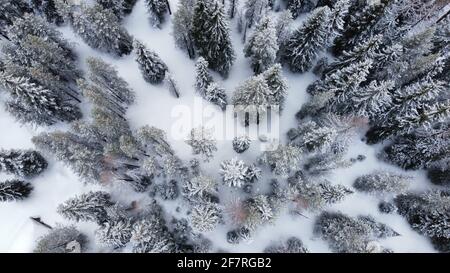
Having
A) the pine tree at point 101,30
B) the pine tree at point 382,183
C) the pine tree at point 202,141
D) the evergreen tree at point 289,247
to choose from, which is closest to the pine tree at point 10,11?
the pine tree at point 101,30

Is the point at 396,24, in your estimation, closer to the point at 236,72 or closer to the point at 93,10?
the point at 236,72

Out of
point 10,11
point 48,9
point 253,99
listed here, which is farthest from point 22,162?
point 253,99

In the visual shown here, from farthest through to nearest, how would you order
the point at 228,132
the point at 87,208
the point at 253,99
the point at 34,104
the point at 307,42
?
the point at 228,132, the point at 307,42, the point at 34,104, the point at 253,99, the point at 87,208

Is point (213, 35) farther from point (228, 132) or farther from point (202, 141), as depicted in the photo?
point (228, 132)

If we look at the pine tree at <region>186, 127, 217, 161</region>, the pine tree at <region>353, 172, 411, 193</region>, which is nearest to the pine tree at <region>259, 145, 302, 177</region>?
the pine tree at <region>186, 127, 217, 161</region>

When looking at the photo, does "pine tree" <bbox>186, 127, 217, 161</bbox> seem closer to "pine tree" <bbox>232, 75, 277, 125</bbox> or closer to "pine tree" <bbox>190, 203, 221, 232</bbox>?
"pine tree" <bbox>232, 75, 277, 125</bbox>

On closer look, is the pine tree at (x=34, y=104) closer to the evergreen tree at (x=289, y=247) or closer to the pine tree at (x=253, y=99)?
the pine tree at (x=253, y=99)
